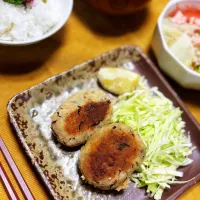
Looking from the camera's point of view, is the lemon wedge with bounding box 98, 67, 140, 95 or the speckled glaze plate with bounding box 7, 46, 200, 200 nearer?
the speckled glaze plate with bounding box 7, 46, 200, 200

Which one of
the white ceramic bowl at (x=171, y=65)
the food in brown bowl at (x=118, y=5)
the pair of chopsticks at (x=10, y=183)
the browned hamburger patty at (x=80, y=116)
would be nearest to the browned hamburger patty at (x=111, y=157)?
the browned hamburger patty at (x=80, y=116)

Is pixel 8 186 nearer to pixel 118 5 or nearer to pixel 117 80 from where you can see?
pixel 117 80

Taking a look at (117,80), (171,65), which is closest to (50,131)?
(117,80)

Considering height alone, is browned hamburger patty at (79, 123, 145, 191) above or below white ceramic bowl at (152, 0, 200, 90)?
below

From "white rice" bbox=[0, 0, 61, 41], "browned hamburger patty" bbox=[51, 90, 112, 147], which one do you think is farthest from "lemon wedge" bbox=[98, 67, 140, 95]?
"white rice" bbox=[0, 0, 61, 41]

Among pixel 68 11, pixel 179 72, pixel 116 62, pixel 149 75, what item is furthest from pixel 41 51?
pixel 179 72

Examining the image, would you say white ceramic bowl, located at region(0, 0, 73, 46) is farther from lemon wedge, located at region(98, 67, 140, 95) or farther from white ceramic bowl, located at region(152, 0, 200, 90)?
white ceramic bowl, located at region(152, 0, 200, 90)

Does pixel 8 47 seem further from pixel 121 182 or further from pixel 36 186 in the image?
pixel 121 182
